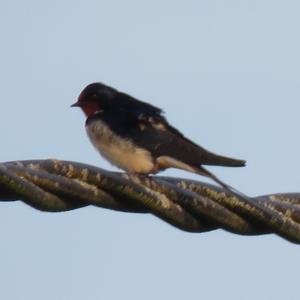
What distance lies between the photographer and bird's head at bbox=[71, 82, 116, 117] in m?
5.23

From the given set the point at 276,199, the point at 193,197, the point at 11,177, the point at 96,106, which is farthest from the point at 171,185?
the point at 96,106

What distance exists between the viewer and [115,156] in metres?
4.72

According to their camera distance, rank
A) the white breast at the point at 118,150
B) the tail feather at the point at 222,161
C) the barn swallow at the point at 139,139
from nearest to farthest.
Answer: the tail feather at the point at 222,161, the barn swallow at the point at 139,139, the white breast at the point at 118,150

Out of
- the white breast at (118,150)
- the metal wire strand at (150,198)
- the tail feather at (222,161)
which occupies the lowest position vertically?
the metal wire strand at (150,198)

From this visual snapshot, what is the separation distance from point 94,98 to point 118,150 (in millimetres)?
705

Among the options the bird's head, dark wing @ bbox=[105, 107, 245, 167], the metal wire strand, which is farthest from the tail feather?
the bird's head

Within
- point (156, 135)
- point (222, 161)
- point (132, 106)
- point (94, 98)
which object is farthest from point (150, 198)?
point (94, 98)

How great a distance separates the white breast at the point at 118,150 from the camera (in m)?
4.60

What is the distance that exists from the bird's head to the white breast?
11.5 inches

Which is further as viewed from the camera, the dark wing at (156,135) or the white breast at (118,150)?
the white breast at (118,150)

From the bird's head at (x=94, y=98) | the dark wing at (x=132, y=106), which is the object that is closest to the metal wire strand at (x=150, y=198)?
the dark wing at (x=132, y=106)

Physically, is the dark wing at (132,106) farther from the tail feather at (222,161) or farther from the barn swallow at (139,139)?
the tail feather at (222,161)

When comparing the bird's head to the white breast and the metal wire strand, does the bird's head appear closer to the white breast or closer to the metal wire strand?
the white breast

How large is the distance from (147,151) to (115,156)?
18 cm
